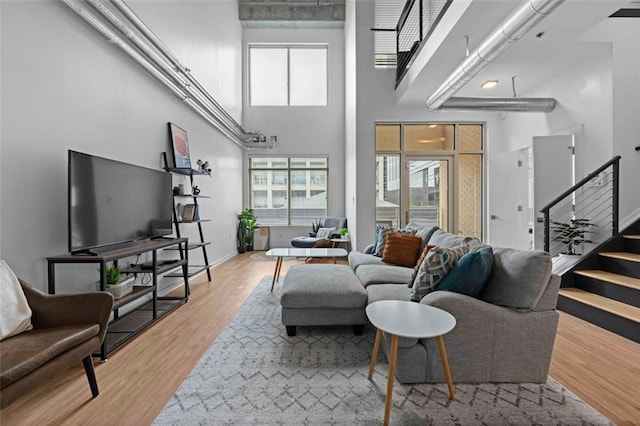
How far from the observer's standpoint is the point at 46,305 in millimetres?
1778

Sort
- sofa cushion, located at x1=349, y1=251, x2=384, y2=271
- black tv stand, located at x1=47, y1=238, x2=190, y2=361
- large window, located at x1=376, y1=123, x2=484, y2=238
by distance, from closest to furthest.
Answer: black tv stand, located at x1=47, y1=238, x2=190, y2=361 → sofa cushion, located at x1=349, y1=251, x2=384, y2=271 → large window, located at x1=376, y1=123, x2=484, y2=238

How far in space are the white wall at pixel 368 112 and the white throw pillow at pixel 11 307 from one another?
14.7ft

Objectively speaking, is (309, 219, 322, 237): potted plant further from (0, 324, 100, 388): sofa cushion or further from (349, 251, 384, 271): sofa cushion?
(0, 324, 100, 388): sofa cushion

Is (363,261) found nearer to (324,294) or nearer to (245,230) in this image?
(324,294)

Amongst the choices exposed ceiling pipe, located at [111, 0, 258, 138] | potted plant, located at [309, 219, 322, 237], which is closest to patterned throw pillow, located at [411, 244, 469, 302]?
exposed ceiling pipe, located at [111, 0, 258, 138]

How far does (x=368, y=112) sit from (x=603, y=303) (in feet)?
13.9

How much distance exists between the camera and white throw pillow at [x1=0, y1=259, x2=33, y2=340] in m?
1.60

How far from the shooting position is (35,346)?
4.93 ft

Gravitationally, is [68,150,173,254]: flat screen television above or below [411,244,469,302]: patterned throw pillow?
above

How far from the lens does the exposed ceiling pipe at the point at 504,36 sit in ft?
7.61

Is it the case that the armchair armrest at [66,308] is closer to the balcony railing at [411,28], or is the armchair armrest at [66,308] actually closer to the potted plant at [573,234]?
the balcony railing at [411,28]

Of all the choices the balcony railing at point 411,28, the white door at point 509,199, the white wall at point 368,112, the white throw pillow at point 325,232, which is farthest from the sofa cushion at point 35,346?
the white door at point 509,199

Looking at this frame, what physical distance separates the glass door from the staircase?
8.63ft

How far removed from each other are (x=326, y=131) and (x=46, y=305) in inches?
279
